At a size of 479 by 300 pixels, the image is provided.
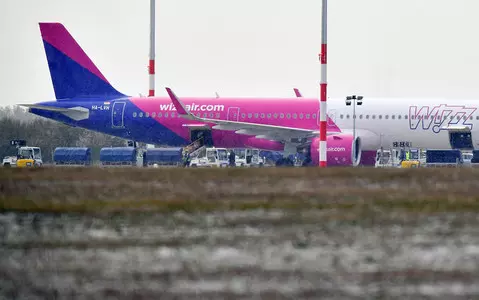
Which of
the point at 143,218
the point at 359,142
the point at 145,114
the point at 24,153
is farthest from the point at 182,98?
the point at 143,218

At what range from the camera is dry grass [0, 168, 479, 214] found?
43.5ft

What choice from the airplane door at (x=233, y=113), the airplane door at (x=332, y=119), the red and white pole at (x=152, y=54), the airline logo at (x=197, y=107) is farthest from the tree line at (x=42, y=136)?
the airplane door at (x=332, y=119)

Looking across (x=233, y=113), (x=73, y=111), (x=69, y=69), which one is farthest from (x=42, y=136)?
(x=233, y=113)

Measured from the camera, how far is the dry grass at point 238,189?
13.2 meters

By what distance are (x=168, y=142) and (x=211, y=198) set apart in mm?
36061

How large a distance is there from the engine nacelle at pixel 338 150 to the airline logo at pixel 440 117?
383 centimetres

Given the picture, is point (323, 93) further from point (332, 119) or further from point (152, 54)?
point (152, 54)

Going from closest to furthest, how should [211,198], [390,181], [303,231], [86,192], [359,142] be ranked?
[303,231]
[211,198]
[86,192]
[390,181]
[359,142]

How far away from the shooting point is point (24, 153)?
230 feet

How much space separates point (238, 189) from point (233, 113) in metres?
32.8

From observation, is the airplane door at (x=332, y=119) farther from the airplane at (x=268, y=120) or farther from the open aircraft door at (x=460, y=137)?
the open aircraft door at (x=460, y=137)

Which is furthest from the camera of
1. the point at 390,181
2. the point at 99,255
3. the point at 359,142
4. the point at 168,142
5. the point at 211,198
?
the point at 168,142

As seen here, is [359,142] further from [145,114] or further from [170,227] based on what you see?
[170,227]

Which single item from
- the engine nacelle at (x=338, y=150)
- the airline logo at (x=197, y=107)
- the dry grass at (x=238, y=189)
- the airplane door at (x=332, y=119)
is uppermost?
the airline logo at (x=197, y=107)
